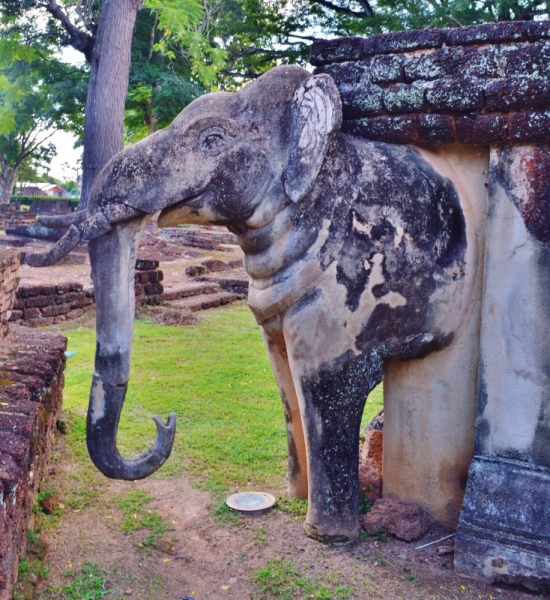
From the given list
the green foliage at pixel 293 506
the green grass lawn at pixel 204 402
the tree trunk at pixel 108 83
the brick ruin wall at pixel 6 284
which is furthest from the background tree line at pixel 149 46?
the green foliage at pixel 293 506

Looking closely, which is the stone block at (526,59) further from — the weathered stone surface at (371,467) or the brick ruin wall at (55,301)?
the brick ruin wall at (55,301)

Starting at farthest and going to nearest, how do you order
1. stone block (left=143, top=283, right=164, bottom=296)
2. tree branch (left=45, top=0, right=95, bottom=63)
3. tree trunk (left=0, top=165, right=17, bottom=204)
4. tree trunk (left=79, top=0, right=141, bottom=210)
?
tree trunk (left=0, top=165, right=17, bottom=204)
tree branch (left=45, top=0, right=95, bottom=63)
tree trunk (left=79, top=0, right=141, bottom=210)
stone block (left=143, top=283, right=164, bottom=296)

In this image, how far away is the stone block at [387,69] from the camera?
2725mm

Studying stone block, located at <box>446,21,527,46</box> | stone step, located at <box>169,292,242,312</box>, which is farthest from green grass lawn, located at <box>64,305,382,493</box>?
stone block, located at <box>446,21,527,46</box>

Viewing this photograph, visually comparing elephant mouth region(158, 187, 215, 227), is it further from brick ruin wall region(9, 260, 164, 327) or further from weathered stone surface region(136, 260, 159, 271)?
weathered stone surface region(136, 260, 159, 271)

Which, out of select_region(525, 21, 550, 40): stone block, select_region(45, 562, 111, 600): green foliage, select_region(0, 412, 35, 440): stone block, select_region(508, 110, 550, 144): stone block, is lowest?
select_region(45, 562, 111, 600): green foliage

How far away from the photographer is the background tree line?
405 inches

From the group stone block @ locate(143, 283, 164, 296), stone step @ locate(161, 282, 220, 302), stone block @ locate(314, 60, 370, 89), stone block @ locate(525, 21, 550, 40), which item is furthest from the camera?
stone step @ locate(161, 282, 220, 302)

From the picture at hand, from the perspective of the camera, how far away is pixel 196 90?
16438mm

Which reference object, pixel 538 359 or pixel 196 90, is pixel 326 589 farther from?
pixel 196 90

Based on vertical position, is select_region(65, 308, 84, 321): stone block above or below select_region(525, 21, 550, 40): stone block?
below

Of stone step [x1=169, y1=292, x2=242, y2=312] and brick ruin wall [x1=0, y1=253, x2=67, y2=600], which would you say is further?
stone step [x1=169, y1=292, x2=242, y2=312]

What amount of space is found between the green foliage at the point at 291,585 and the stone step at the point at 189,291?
288 inches

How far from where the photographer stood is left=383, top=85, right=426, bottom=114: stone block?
2.70 m
